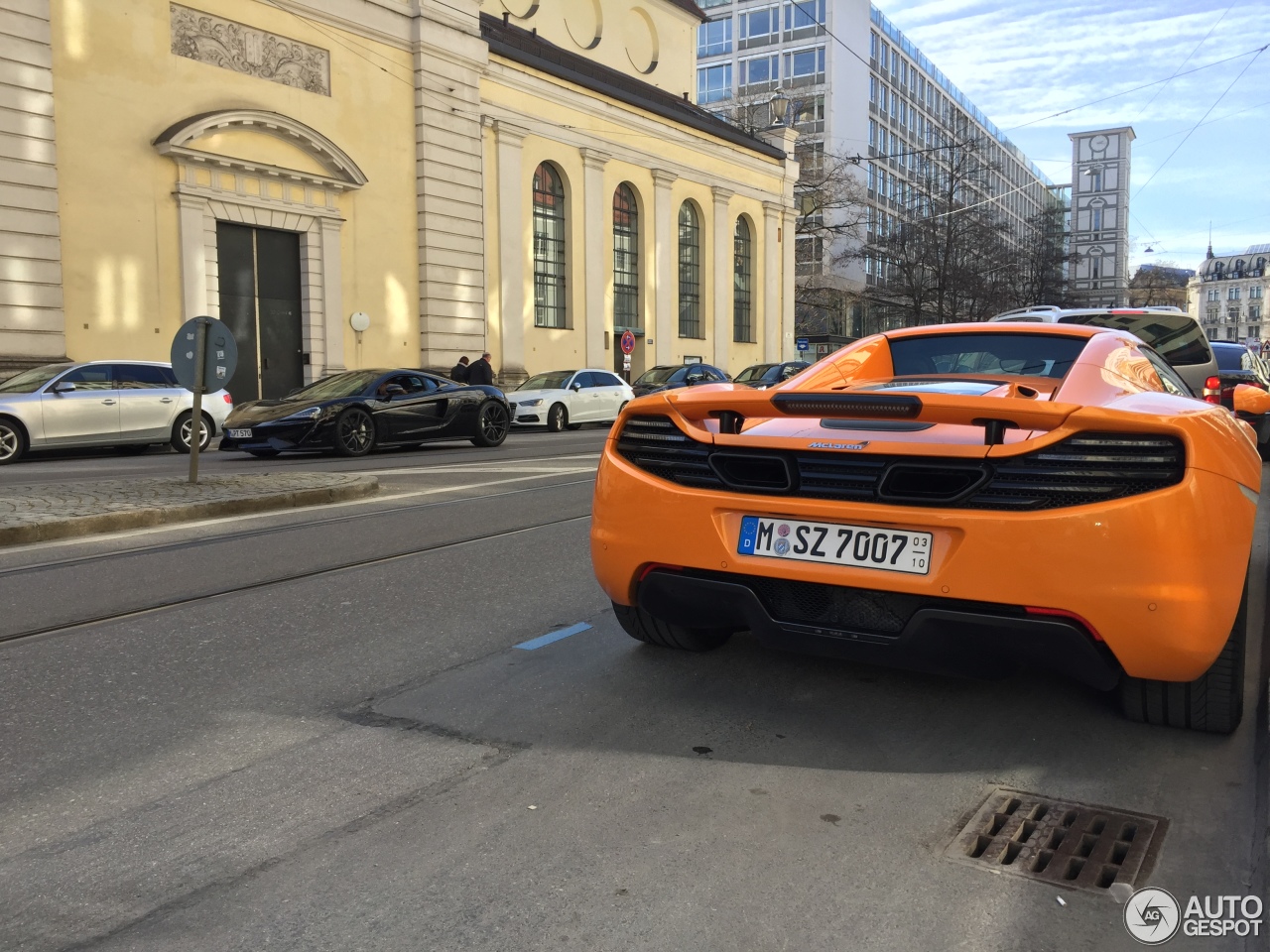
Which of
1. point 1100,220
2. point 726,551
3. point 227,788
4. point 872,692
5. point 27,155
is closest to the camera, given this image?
point 227,788

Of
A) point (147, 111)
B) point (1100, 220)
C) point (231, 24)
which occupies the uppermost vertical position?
point (1100, 220)

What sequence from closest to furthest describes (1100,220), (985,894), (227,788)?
(985,894) → (227,788) → (1100,220)

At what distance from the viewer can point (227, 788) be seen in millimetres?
3076

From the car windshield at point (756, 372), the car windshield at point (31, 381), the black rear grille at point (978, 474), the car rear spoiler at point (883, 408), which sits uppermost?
the car windshield at point (756, 372)

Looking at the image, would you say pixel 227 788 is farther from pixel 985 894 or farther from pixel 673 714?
pixel 985 894

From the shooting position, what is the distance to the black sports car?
14531 mm

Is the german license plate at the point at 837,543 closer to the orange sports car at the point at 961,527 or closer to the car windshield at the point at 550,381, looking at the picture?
the orange sports car at the point at 961,527

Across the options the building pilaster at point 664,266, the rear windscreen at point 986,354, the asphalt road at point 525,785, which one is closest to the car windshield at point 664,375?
the building pilaster at point 664,266

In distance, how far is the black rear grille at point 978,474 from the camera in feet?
9.84

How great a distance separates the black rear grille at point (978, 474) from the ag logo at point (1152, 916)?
106 centimetres

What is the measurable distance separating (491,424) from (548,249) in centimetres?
1803

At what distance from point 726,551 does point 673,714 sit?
2.10 ft

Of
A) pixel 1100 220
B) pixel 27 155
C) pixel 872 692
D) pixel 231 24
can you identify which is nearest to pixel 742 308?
pixel 231 24

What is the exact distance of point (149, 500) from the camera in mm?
8930
